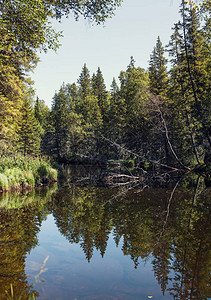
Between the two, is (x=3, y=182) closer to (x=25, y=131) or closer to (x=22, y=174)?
(x=22, y=174)

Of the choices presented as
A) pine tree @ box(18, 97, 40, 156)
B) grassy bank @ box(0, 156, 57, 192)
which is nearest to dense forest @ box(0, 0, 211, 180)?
pine tree @ box(18, 97, 40, 156)

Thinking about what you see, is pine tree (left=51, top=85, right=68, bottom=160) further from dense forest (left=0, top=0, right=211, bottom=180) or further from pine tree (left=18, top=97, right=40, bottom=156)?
pine tree (left=18, top=97, right=40, bottom=156)

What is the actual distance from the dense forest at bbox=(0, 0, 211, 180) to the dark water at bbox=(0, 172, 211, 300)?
21.2ft

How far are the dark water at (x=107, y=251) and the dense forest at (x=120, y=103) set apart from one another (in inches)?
254

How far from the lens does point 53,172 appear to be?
1762 centimetres

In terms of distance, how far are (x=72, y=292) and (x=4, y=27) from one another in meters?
9.90

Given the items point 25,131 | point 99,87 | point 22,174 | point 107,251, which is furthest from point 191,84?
point 99,87

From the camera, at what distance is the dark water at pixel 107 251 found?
3.38m

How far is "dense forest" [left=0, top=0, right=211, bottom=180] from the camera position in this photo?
9.02 meters

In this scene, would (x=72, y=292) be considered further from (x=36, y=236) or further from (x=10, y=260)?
(x=36, y=236)

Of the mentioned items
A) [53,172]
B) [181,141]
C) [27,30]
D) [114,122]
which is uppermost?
[114,122]

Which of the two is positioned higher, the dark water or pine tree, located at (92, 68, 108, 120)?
pine tree, located at (92, 68, 108, 120)

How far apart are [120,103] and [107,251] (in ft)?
123

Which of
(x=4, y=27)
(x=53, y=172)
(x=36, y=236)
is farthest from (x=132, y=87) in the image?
(x=36, y=236)
